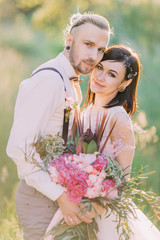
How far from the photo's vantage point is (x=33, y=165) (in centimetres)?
238

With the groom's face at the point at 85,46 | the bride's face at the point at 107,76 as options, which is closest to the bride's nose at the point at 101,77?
the bride's face at the point at 107,76

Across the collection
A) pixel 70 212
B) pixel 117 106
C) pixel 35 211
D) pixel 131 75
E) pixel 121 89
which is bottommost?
pixel 35 211

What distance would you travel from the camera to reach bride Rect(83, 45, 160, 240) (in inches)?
110

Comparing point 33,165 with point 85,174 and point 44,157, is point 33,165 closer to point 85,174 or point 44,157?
point 44,157

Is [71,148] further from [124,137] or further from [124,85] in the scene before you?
[124,85]

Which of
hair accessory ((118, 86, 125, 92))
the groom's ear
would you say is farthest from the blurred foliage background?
the groom's ear

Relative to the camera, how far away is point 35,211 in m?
2.60

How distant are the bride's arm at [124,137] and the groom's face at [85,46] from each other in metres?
0.55

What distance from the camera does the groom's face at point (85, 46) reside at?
9.15ft

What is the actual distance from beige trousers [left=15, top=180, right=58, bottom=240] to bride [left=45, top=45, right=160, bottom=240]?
1.31 feet

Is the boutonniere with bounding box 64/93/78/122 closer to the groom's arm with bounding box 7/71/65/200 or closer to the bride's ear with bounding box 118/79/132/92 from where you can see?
the groom's arm with bounding box 7/71/65/200

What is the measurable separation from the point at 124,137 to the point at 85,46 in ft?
2.76

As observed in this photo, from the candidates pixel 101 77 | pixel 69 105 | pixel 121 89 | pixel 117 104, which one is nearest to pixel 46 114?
pixel 69 105

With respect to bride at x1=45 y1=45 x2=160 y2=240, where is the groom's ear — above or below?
above
